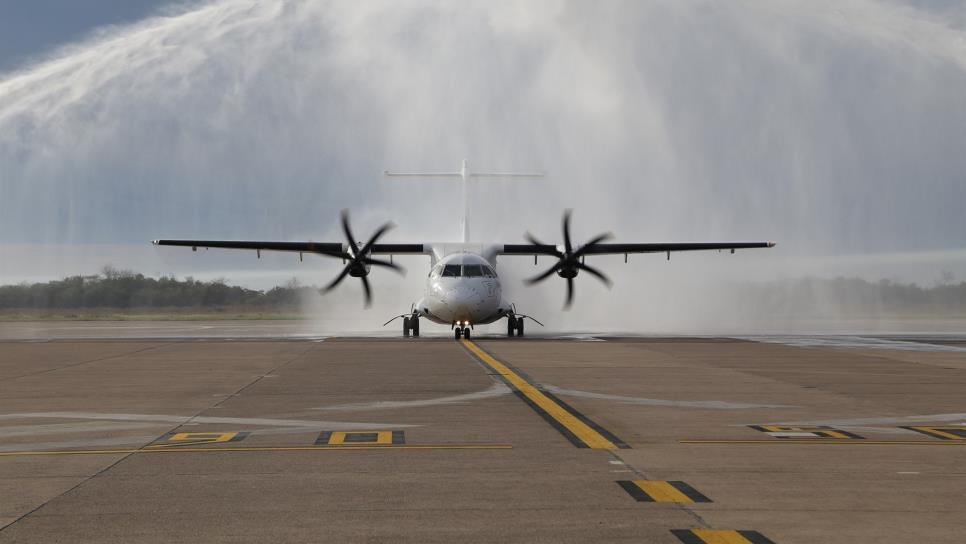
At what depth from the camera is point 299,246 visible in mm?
46062

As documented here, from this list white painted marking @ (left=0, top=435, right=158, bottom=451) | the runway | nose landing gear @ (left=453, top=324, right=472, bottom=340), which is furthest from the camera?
nose landing gear @ (left=453, top=324, right=472, bottom=340)

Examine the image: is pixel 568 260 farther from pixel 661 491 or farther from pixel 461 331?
pixel 661 491

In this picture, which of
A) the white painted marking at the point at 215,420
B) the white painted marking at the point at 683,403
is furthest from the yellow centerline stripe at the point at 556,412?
the white painted marking at the point at 215,420

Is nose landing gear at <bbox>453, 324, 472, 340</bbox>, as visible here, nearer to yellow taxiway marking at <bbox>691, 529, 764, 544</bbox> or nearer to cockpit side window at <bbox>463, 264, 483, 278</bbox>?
cockpit side window at <bbox>463, 264, 483, 278</bbox>

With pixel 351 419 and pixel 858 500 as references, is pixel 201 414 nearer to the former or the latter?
pixel 351 419

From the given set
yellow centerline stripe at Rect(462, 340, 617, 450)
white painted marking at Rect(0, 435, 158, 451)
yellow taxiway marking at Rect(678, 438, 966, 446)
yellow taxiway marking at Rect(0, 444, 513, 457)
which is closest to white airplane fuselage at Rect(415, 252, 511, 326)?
yellow centerline stripe at Rect(462, 340, 617, 450)

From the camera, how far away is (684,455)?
970 cm

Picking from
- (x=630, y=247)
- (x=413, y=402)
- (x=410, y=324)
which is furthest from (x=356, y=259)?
(x=413, y=402)

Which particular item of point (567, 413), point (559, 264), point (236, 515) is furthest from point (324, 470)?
point (559, 264)

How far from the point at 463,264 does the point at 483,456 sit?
92.7 ft

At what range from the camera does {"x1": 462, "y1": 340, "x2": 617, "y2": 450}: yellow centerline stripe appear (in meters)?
10.6

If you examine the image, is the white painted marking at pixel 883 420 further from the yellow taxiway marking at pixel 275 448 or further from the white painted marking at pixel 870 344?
the white painted marking at pixel 870 344

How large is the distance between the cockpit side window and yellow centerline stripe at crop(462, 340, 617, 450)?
1448 cm

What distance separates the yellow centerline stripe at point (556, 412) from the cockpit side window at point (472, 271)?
14.5m
